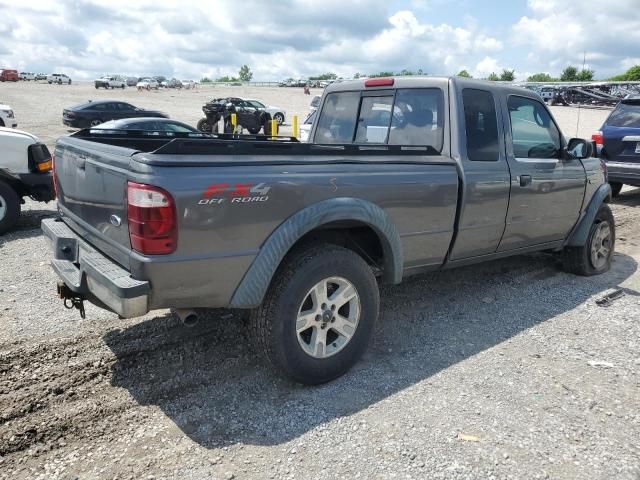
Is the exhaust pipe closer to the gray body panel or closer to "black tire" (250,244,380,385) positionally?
the gray body panel

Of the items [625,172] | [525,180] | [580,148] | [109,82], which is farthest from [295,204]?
[109,82]

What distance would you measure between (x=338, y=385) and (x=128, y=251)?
1.58 metres

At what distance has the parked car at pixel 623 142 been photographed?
9.17m

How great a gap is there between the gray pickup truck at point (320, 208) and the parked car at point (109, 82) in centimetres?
6805

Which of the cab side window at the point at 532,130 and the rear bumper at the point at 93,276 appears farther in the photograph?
the cab side window at the point at 532,130

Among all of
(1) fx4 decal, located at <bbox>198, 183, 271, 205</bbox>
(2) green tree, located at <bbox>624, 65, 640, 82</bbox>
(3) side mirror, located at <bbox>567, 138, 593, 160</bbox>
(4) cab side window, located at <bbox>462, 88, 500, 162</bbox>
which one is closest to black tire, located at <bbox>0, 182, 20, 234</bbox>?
(1) fx4 decal, located at <bbox>198, 183, 271, 205</bbox>

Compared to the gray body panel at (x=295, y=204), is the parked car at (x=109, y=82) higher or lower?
lower

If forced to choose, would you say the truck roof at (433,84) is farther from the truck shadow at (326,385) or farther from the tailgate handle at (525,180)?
the truck shadow at (326,385)

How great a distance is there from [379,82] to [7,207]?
16.5 feet

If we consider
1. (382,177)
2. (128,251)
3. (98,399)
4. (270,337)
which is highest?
(382,177)

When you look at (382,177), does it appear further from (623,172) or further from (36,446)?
(623,172)

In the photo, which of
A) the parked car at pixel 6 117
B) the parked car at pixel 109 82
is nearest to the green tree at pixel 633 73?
the parked car at pixel 109 82

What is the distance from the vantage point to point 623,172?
9.25 m

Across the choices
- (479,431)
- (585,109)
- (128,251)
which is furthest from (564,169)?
(585,109)
